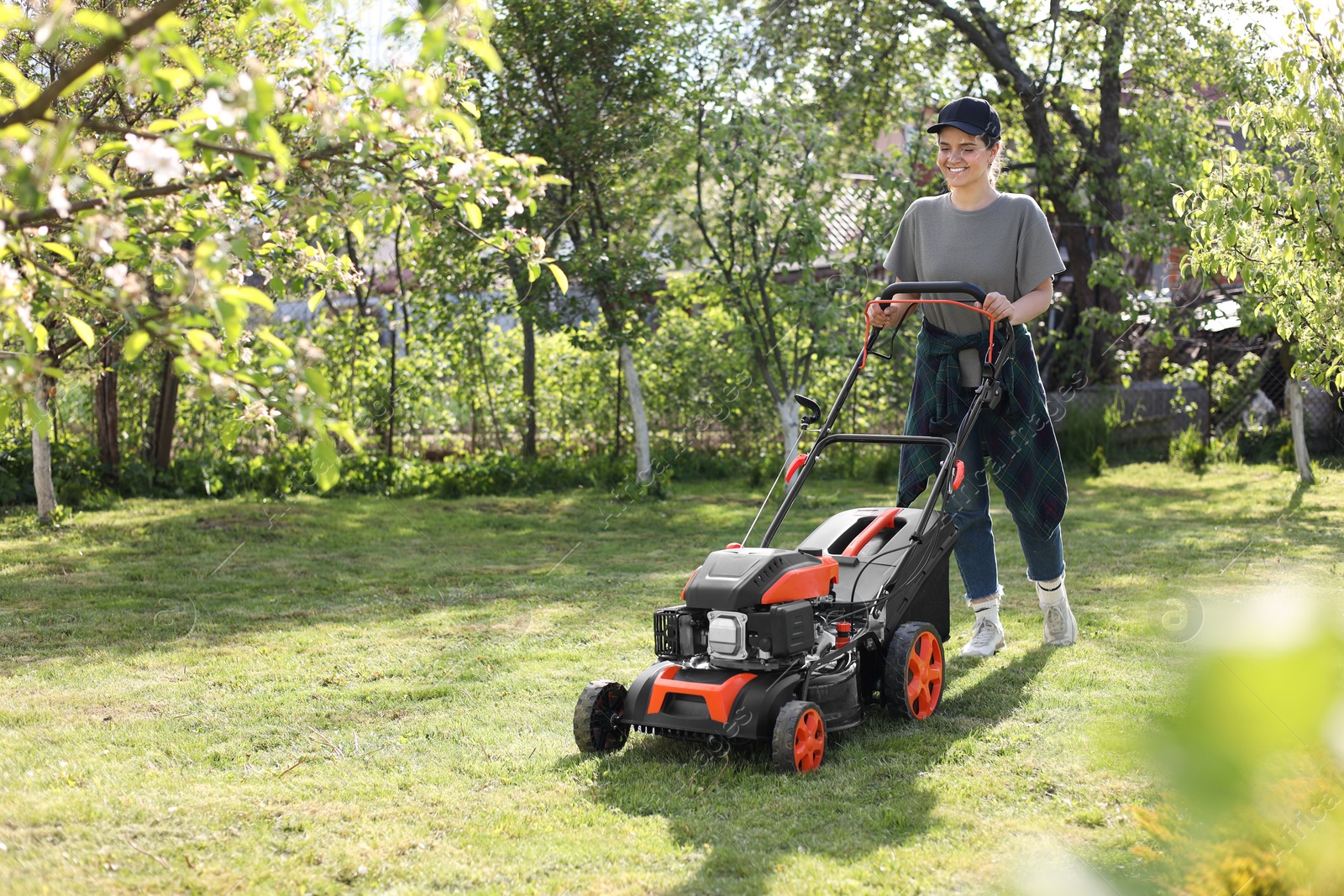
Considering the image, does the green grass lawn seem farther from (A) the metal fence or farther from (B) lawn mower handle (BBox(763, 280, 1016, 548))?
(A) the metal fence

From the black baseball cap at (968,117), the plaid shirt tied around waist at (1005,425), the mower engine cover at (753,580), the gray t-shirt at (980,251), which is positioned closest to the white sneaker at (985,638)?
the plaid shirt tied around waist at (1005,425)

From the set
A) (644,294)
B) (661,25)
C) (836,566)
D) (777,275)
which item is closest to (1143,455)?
(777,275)

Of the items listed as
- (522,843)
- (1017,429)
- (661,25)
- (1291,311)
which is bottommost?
(522,843)

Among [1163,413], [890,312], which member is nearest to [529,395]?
[1163,413]

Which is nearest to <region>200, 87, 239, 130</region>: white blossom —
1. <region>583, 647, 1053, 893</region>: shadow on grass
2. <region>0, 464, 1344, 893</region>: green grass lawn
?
<region>0, 464, 1344, 893</region>: green grass lawn

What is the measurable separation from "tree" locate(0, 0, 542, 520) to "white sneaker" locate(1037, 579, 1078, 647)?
2379 millimetres

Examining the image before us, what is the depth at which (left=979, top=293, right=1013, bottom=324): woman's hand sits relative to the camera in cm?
357

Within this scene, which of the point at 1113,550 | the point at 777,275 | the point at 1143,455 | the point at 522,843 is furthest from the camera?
the point at 1143,455

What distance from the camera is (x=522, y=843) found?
255cm

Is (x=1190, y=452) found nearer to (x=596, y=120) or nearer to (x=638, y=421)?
(x=638, y=421)

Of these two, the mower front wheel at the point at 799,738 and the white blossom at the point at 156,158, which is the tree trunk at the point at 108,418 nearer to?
the mower front wheel at the point at 799,738

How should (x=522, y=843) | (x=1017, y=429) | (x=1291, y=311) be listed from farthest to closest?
(x=1291, y=311), (x=1017, y=429), (x=522, y=843)

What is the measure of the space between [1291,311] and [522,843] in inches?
138

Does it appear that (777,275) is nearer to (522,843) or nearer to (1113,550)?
(1113,550)
